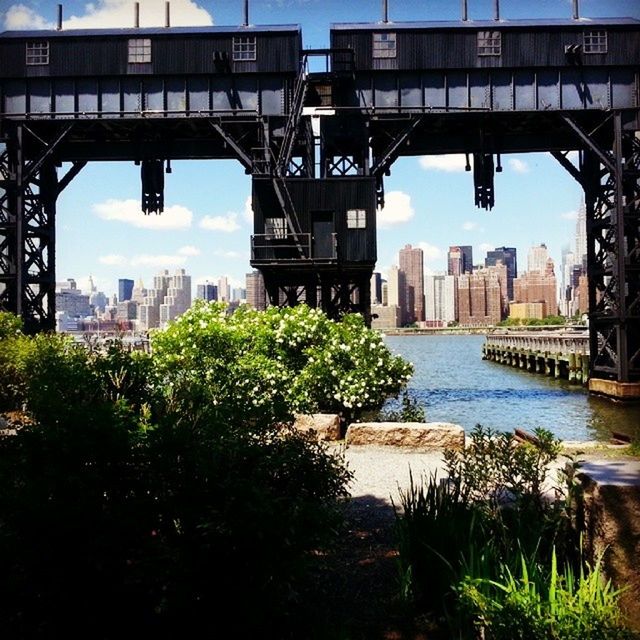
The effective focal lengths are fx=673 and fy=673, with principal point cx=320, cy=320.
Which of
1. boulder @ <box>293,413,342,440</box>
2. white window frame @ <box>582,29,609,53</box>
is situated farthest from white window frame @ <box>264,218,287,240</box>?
white window frame @ <box>582,29,609,53</box>

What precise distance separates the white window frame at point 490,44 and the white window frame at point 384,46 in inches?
171

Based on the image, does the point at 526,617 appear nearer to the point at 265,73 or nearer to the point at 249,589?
the point at 249,589

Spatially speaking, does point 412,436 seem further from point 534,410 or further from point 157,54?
point 157,54

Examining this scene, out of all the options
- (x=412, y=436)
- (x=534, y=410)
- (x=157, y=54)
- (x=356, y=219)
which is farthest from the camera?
(x=157, y=54)

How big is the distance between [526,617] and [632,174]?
1361 inches

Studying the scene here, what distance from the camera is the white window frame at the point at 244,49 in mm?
34406

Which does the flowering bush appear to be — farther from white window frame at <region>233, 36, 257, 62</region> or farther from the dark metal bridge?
white window frame at <region>233, 36, 257, 62</region>

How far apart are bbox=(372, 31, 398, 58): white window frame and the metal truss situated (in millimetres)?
9837

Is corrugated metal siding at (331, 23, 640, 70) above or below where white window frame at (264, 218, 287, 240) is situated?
above

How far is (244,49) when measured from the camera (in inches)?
1362

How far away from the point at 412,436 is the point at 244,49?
26699mm

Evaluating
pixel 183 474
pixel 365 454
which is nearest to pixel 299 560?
pixel 183 474

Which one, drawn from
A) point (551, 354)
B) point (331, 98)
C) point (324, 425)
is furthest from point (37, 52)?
point (551, 354)

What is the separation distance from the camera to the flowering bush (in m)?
17.5
